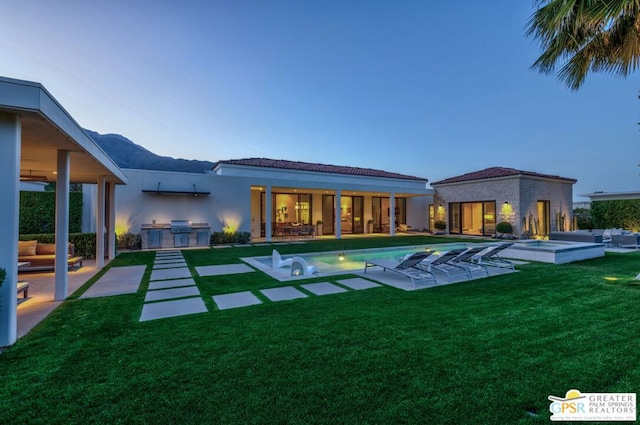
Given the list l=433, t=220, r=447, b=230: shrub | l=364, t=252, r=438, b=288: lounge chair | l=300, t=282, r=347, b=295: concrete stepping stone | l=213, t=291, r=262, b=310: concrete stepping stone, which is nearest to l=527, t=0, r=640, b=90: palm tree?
l=364, t=252, r=438, b=288: lounge chair

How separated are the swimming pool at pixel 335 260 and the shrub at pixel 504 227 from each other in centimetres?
558

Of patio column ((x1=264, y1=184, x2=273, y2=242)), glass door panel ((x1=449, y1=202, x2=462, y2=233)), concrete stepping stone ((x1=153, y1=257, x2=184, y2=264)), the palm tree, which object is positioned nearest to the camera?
the palm tree

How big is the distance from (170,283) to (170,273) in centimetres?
127

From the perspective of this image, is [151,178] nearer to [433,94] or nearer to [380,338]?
[380,338]

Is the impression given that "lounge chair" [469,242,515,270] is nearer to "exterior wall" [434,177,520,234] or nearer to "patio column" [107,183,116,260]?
"exterior wall" [434,177,520,234]

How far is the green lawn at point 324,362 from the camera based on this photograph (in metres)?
2.24

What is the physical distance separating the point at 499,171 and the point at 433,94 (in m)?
8.94

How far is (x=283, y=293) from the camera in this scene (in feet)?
18.8

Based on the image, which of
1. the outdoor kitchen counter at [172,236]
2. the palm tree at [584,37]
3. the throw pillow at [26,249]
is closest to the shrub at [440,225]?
the palm tree at [584,37]

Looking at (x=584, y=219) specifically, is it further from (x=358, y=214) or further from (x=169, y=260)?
(x=169, y=260)

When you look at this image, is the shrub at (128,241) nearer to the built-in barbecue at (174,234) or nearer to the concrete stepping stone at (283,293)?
the built-in barbecue at (174,234)

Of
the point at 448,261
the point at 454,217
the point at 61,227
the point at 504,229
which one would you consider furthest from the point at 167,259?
the point at 454,217

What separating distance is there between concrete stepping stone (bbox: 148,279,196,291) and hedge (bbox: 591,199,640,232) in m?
24.5

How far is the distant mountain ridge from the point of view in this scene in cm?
6084
